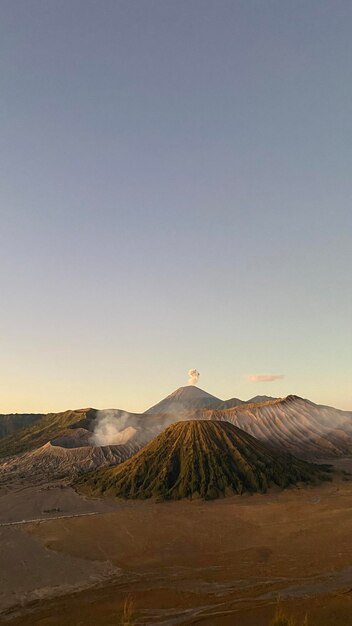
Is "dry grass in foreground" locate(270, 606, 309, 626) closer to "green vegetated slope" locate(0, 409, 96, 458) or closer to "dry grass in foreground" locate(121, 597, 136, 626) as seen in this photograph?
"dry grass in foreground" locate(121, 597, 136, 626)

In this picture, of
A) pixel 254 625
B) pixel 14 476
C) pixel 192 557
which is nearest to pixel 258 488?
pixel 192 557

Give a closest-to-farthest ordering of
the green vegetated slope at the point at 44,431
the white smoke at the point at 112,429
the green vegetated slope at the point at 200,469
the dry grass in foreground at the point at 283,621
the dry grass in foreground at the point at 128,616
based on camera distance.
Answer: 1. the dry grass in foreground at the point at 283,621
2. the dry grass in foreground at the point at 128,616
3. the green vegetated slope at the point at 200,469
4. the white smoke at the point at 112,429
5. the green vegetated slope at the point at 44,431

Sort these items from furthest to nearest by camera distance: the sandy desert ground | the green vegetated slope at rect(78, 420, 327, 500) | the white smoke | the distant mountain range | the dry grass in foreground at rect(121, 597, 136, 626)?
the white smoke < the distant mountain range < the green vegetated slope at rect(78, 420, 327, 500) < the sandy desert ground < the dry grass in foreground at rect(121, 597, 136, 626)

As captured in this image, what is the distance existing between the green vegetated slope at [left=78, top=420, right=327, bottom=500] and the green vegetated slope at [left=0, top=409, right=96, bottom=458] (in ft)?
233

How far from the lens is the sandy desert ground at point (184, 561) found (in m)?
22.1

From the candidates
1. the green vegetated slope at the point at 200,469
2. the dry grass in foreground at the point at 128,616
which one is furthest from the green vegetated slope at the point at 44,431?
the dry grass in foreground at the point at 128,616

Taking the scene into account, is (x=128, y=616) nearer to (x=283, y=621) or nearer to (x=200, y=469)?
(x=283, y=621)

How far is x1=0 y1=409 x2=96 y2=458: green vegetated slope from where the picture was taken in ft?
453

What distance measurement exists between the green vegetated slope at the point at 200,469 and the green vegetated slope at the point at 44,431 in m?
71.2

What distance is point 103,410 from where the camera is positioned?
6570 inches

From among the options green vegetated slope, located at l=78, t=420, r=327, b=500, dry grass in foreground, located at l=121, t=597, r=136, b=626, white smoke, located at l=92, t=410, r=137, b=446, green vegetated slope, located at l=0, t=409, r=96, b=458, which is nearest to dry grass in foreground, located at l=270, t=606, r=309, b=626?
dry grass in foreground, located at l=121, t=597, r=136, b=626

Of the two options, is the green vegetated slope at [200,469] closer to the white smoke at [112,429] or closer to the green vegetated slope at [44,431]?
the white smoke at [112,429]

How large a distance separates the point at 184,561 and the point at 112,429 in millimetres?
109021

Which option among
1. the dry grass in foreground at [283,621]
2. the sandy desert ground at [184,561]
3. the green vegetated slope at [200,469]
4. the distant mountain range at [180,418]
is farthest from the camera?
the distant mountain range at [180,418]
